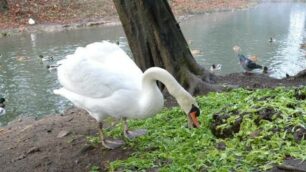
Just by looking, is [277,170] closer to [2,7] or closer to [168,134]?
[168,134]

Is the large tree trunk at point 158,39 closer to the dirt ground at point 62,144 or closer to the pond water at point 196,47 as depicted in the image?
the dirt ground at point 62,144

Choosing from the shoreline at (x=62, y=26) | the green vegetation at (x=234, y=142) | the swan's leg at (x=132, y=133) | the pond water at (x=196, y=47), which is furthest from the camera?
the shoreline at (x=62, y=26)

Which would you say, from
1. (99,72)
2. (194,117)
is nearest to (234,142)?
(194,117)

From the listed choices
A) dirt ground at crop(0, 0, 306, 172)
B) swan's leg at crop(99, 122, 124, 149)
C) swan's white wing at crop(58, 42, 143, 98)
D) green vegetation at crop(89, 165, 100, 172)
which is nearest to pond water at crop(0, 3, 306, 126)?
dirt ground at crop(0, 0, 306, 172)

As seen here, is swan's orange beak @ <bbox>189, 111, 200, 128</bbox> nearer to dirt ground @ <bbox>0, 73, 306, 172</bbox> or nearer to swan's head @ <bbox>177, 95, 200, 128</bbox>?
swan's head @ <bbox>177, 95, 200, 128</bbox>

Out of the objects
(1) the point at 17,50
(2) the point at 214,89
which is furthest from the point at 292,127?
(1) the point at 17,50

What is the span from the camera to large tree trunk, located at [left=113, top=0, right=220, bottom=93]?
8.25 meters

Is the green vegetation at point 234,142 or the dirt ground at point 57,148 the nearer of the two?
the green vegetation at point 234,142

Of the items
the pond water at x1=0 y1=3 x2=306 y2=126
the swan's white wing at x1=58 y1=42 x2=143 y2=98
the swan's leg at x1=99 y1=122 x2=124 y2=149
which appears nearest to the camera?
the swan's white wing at x1=58 y1=42 x2=143 y2=98

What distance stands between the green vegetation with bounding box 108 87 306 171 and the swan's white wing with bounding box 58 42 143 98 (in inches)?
31.2

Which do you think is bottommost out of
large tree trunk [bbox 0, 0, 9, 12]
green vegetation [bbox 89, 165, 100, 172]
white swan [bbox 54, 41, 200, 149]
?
large tree trunk [bbox 0, 0, 9, 12]

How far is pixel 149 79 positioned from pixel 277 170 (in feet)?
5.70

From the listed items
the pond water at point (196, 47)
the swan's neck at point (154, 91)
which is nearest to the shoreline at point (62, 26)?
the pond water at point (196, 47)

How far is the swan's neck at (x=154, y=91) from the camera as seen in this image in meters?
5.13
